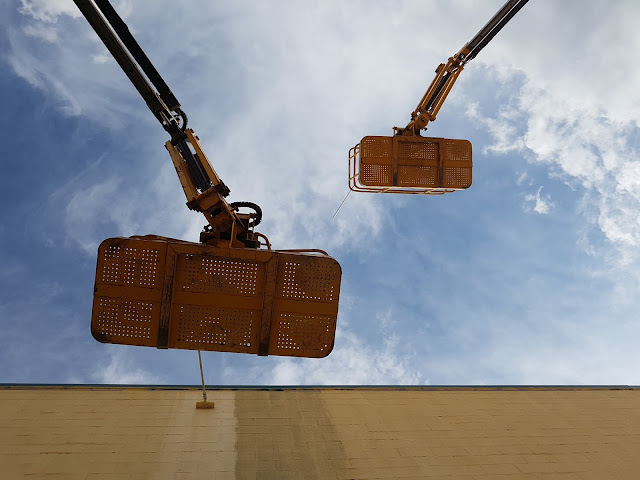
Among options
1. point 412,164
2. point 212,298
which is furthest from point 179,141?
point 412,164

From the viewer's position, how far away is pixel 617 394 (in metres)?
12.1

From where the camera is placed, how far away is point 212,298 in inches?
216

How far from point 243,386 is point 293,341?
18.6 feet

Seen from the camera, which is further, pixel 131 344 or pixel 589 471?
pixel 589 471

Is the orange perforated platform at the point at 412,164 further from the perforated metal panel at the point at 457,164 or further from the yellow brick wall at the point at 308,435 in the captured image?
the yellow brick wall at the point at 308,435

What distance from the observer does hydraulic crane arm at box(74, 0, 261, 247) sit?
21.3 ft

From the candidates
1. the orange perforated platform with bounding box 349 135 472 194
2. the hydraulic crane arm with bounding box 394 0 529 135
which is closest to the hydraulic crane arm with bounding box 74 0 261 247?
the orange perforated platform with bounding box 349 135 472 194

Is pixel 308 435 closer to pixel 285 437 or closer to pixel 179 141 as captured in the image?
pixel 285 437

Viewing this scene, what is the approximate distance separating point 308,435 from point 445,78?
8.52 m

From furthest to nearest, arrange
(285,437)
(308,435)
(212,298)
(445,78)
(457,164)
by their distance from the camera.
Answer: (445,78)
(457,164)
(308,435)
(285,437)
(212,298)

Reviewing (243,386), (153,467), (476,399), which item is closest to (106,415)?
(153,467)

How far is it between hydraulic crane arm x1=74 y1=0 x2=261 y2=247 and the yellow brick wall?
13.1 feet

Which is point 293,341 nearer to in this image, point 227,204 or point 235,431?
point 227,204

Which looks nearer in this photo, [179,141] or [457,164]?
[179,141]
